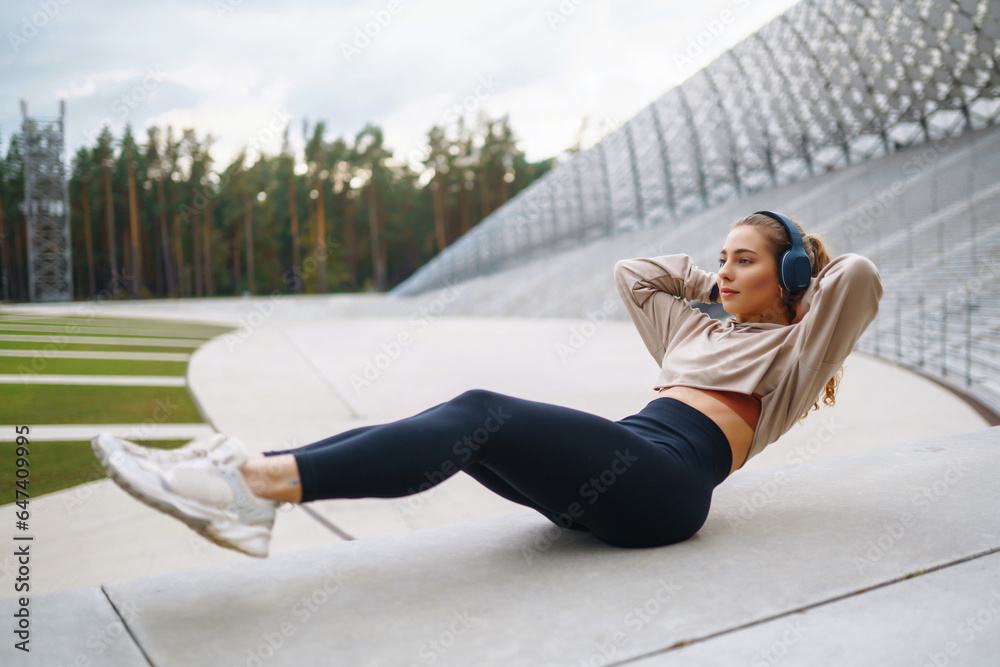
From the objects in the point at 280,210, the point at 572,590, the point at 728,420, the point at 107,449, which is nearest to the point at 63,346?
the point at 107,449

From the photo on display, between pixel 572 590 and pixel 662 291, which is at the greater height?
pixel 662 291

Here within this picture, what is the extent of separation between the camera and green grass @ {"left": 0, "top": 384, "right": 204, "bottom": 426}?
3667mm

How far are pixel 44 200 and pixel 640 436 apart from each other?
16.9 ft

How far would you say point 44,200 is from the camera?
17.0 feet

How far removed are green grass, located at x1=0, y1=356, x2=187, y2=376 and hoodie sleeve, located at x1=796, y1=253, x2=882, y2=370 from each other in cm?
362

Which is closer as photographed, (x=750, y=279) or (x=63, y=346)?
(x=750, y=279)

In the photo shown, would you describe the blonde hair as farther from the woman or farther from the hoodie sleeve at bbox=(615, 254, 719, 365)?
the hoodie sleeve at bbox=(615, 254, 719, 365)

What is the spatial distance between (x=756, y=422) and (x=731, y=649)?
0.95 m

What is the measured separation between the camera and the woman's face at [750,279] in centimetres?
230

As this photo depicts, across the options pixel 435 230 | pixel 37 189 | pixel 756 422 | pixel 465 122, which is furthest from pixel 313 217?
pixel 756 422

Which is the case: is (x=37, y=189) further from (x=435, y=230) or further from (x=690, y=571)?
(x=435, y=230)

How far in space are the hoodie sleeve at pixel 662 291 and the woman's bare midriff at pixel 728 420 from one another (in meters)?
0.37

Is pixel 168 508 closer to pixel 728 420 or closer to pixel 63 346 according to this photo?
pixel 728 420

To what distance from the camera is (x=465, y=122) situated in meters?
52.8
